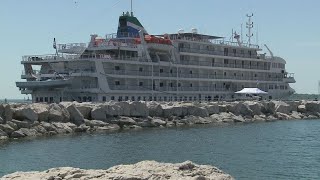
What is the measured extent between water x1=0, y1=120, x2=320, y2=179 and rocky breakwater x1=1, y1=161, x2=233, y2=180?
33.3 ft

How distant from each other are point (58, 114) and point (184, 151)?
15.5m

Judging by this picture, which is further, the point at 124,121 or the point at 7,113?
the point at 124,121

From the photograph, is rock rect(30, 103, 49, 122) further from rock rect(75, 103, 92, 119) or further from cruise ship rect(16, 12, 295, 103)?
cruise ship rect(16, 12, 295, 103)

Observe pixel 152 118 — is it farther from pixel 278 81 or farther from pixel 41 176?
pixel 278 81

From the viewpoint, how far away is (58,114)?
45031 mm

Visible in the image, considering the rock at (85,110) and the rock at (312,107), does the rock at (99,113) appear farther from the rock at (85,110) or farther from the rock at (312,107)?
the rock at (312,107)

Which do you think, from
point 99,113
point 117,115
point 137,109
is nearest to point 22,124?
point 99,113

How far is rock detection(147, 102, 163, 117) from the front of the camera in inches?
2156

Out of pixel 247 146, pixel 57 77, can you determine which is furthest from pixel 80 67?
pixel 247 146

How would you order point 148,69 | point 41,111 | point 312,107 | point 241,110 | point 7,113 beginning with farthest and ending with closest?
1. point 312,107
2. point 148,69
3. point 241,110
4. point 41,111
5. point 7,113

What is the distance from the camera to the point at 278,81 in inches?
3789

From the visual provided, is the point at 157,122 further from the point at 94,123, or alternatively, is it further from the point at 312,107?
the point at 312,107

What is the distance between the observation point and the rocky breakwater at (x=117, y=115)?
41775mm

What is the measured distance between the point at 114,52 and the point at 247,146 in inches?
1481
